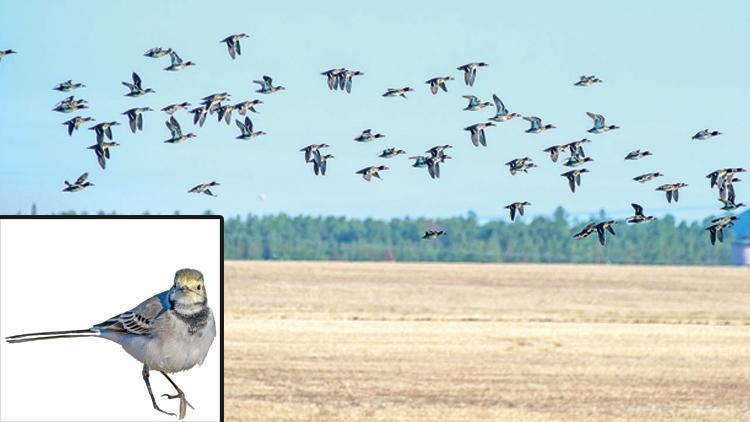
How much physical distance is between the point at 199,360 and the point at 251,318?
67131 millimetres

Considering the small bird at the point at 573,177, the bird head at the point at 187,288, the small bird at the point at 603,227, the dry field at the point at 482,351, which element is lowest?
the dry field at the point at 482,351

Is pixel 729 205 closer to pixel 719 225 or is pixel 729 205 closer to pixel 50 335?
pixel 719 225

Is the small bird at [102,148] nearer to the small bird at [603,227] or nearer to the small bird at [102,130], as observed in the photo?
the small bird at [102,130]

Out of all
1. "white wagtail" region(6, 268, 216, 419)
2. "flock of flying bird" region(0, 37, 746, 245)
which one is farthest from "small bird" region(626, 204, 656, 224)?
"white wagtail" region(6, 268, 216, 419)

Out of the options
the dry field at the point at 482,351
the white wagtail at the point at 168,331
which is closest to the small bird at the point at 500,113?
the white wagtail at the point at 168,331

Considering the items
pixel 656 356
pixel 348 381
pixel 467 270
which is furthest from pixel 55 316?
pixel 467 270

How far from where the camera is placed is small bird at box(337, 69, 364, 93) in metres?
19.1

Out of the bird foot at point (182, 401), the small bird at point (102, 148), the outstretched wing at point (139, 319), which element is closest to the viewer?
the outstretched wing at point (139, 319)

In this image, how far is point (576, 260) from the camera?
189 metres

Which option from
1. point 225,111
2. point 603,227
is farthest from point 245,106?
point 603,227

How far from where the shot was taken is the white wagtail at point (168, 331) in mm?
11320

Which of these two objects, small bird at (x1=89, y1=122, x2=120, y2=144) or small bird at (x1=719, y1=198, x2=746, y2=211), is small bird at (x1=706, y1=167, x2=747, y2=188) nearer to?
small bird at (x1=719, y1=198, x2=746, y2=211)

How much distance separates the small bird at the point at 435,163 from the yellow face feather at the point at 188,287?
25.0ft

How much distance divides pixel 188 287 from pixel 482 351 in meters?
51.3
